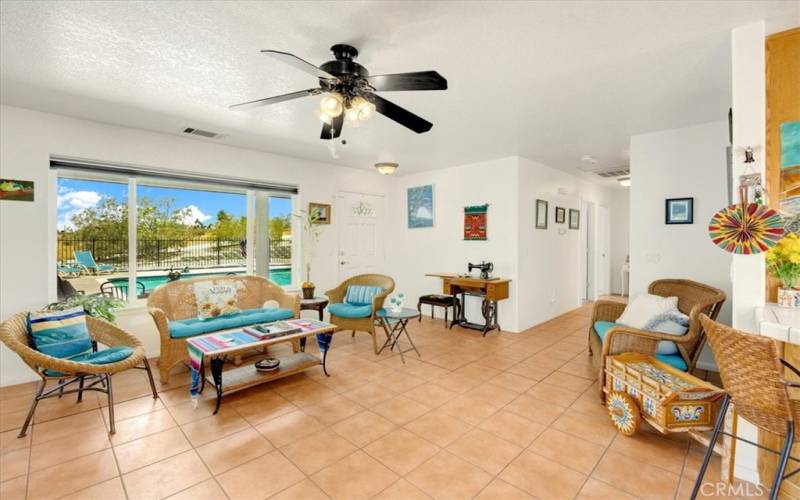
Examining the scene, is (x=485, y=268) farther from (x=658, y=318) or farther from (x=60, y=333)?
(x=60, y=333)

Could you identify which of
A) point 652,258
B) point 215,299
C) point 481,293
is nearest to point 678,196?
point 652,258

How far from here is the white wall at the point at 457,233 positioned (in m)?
5.14

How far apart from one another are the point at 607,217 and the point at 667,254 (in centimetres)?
450

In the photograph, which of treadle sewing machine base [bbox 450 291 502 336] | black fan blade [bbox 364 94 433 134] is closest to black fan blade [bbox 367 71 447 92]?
black fan blade [bbox 364 94 433 134]

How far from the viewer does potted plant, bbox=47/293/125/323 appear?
3.16 m

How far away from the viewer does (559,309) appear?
6.03 m

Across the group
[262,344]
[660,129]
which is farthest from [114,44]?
[660,129]

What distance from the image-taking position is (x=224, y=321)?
3.72 meters

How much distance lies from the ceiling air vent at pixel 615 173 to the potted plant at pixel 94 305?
7077 mm

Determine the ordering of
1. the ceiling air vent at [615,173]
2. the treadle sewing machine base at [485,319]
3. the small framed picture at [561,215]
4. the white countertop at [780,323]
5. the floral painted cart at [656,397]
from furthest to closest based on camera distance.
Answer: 1. the small framed picture at [561,215]
2. the ceiling air vent at [615,173]
3. the treadle sewing machine base at [485,319]
4. the floral painted cart at [656,397]
5. the white countertop at [780,323]

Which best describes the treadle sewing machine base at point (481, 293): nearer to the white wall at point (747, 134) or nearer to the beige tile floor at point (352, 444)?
the beige tile floor at point (352, 444)

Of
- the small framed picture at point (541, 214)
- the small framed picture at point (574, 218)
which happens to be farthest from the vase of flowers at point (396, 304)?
the small framed picture at point (574, 218)

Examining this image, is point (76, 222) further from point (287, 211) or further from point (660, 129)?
point (660, 129)

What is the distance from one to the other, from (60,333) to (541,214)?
18.9ft
